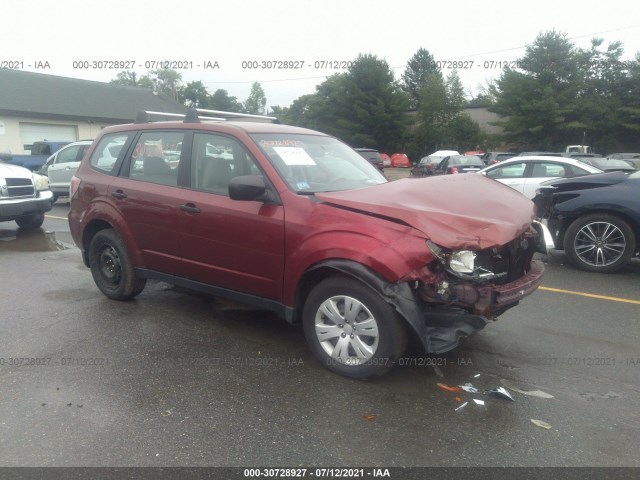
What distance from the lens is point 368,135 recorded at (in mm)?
51688

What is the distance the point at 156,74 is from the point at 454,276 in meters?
82.4

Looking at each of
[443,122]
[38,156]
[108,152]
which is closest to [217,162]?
[108,152]

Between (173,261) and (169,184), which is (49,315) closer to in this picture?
(173,261)

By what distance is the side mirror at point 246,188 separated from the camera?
4090 millimetres

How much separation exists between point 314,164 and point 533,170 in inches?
322

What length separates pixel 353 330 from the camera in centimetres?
387

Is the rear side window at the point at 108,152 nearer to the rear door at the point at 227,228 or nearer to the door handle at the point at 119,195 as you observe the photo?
the door handle at the point at 119,195

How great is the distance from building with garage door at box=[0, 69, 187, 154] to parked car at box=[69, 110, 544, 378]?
89.9 feet

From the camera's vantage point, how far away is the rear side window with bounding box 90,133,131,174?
18.4 ft

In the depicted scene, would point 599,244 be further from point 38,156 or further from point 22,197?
point 38,156

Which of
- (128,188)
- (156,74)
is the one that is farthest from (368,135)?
(128,188)

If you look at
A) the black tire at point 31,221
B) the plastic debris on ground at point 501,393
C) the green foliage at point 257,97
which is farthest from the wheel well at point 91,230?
the green foliage at point 257,97

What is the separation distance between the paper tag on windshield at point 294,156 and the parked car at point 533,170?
7416 mm

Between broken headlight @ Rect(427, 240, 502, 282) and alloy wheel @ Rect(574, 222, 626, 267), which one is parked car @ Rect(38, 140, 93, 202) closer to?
alloy wheel @ Rect(574, 222, 626, 267)
